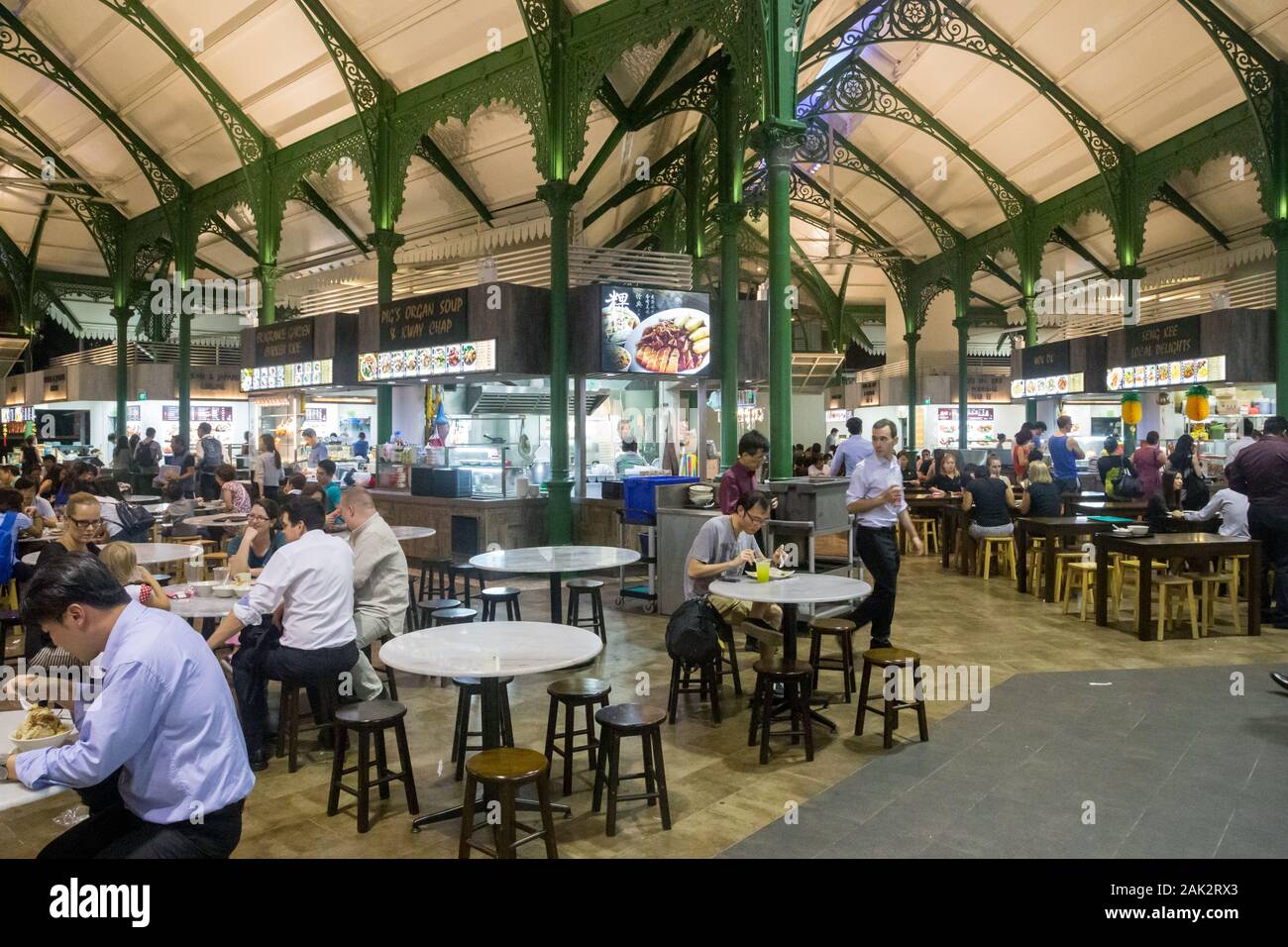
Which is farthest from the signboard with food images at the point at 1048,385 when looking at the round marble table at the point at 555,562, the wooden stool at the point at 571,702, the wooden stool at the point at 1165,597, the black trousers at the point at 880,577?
the wooden stool at the point at 571,702

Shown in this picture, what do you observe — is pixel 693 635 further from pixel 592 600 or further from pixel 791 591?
pixel 592 600


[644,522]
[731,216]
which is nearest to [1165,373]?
[731,216]

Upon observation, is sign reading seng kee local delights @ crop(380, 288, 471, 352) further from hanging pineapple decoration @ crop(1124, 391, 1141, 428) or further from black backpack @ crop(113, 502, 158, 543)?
hanging pineapple decoration @ crop(1124, 391, 1141, 428)

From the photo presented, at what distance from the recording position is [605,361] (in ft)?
35.9

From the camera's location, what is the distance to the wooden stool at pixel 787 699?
4.67m

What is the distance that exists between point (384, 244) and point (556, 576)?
838 cm

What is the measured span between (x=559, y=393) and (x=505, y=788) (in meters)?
7.93

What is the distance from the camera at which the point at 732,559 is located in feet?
18.4

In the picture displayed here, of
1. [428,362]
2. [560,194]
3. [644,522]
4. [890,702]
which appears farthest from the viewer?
[428,362]

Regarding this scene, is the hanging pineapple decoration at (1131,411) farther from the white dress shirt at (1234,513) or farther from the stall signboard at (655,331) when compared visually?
the stall signboard at (655,331)

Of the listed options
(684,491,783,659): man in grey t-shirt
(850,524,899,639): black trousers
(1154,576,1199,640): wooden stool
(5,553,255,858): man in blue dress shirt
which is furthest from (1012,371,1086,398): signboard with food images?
(5,553,255,858): man in blue dress shirt

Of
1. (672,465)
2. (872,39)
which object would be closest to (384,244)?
(672,465)

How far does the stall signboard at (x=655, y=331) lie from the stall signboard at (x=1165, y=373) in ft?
23.0
